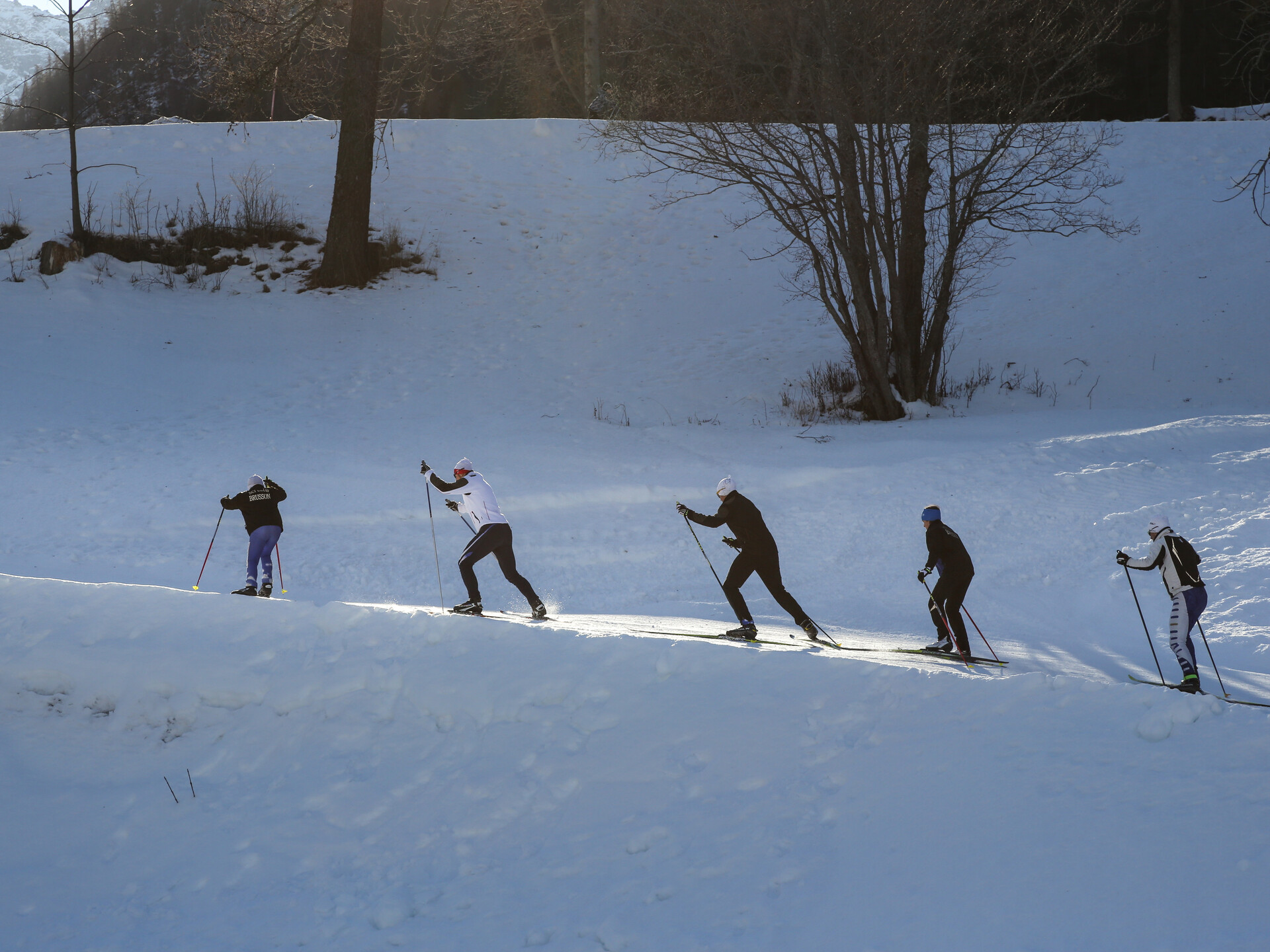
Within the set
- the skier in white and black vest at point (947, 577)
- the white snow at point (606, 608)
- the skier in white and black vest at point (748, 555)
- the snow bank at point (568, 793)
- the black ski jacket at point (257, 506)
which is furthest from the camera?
the black ski jacket at point (257, 506)

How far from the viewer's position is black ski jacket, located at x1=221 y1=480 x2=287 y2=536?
1009cm

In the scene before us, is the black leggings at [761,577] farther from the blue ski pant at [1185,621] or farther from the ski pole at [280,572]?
the ski pole at [280,572]

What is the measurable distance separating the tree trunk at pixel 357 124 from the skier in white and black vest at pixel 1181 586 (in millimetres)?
17166

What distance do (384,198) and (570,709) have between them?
20598mm

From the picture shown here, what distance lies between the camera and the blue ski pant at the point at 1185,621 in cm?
804

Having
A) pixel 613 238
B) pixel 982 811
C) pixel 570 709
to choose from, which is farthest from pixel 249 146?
pixel 982 811

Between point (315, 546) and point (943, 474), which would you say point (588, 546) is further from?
point (943, 474)

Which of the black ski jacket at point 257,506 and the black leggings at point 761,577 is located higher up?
the black ski jacket at point 257,506

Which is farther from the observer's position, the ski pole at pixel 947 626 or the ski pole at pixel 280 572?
the ski pole at pixel 280 572

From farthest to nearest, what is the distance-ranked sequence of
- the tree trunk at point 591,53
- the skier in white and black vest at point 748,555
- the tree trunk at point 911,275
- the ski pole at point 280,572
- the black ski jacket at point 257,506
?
the tree trunk at point 591,53, the tree trunk at point 911,275, the ski pole at point 280,572, the black ski jacket at point 257,506, the skier in white and black vest at point 748,555

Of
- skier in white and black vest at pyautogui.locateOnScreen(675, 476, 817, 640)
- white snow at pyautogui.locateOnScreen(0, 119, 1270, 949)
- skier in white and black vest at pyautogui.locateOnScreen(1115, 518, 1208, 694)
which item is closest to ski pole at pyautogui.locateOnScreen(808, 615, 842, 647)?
skier in white and black vest at pyautogui.locateOnScreen(675, 476, 817, 640)

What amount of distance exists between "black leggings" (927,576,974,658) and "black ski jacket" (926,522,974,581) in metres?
0.05

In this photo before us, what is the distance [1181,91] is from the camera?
106 feet

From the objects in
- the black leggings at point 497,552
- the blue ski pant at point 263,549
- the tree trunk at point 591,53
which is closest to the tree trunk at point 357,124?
the tree trunk at point 591,53
